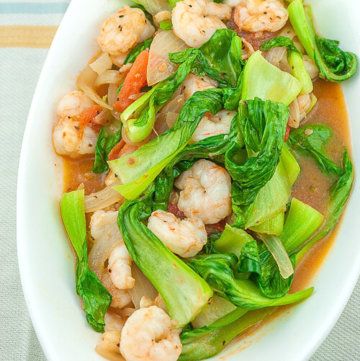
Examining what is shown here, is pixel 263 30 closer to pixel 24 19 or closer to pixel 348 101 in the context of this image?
pixel 348 101

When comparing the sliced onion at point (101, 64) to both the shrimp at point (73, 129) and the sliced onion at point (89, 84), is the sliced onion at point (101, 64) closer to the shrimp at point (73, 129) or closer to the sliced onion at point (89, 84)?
the sliced onion at point (89, 84)

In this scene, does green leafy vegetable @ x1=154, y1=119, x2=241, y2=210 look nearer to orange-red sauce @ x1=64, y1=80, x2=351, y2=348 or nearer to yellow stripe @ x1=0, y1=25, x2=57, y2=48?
orange-red sauce @ x1=64, y1=80, x2=351, y2=348

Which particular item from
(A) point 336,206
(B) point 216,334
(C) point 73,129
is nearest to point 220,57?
(C) point 73,129

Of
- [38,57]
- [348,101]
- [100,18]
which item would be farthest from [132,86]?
[38,57]

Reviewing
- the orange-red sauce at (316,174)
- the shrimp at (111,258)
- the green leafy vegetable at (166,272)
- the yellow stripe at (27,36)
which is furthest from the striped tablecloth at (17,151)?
the green leafy vegetable at (166,272)

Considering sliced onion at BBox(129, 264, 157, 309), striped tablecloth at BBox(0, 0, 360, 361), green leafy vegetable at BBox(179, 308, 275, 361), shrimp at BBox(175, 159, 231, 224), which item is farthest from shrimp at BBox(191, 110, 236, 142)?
striped tablecloth at BBox(0, 0, 360, 361)

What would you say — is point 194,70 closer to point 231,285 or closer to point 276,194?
point 276,194

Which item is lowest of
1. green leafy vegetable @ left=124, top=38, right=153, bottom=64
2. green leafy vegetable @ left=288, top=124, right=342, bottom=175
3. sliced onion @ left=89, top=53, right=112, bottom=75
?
green leafy vegetable @ left=288, top=124, right=342, bottom=175

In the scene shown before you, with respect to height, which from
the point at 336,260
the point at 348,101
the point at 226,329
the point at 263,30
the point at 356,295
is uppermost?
the point at 263,30
